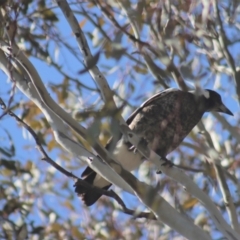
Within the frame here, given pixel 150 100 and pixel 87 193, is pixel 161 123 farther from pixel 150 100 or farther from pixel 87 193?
pixel 87 193

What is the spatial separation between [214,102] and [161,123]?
0.61 meters

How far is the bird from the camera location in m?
Result: 4.14

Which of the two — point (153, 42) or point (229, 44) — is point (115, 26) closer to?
point (153, 42)

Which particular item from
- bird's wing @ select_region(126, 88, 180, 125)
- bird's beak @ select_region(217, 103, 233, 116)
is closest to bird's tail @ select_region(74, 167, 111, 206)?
bird's wing @ select_region(126, 88, 180, 125)

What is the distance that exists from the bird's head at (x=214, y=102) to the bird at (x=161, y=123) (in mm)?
13

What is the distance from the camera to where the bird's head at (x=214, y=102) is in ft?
15.3

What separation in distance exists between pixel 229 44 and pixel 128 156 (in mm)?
838

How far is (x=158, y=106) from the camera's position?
441cm

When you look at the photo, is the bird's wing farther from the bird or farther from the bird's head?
the bird's head

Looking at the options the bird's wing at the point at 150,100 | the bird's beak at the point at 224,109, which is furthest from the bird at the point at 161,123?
the bird's beak at the point at 224,109

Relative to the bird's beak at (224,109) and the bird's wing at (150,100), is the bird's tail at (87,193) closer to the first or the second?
the bird's wing at (150,100)

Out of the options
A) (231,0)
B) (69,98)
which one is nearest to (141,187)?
(231,0)

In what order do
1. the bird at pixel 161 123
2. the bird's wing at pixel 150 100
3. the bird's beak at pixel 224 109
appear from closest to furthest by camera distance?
the bird at pixel 161 123, the bird's wing at pixel 150 100, the bird's beak at pixel 224 109

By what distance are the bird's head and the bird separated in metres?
0.01
